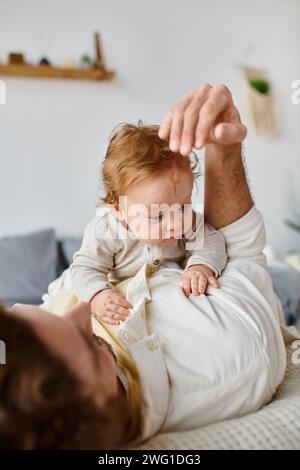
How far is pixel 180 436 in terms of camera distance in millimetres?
480

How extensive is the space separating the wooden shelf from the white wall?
4 cm

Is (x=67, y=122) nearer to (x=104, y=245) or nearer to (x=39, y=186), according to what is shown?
(x=39, y=186)

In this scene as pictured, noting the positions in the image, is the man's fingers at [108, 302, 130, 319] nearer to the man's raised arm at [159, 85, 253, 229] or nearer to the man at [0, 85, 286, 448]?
the man at [0, 85, 286, 448]

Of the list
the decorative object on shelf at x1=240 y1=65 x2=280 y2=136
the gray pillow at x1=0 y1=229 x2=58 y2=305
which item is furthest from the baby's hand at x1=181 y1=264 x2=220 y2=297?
the decorative object on shelf at x1=240 y1=65 x2=280 y2=136

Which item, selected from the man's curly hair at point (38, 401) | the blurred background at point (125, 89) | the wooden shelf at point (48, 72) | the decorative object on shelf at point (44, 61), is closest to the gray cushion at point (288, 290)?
the blurred background at point (125, 89)

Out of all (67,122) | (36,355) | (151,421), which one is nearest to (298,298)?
(67,122)

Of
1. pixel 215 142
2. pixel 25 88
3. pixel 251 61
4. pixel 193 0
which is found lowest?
pixel 215 142

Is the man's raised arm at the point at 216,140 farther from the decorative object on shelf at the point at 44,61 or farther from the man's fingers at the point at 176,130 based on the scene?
the decorative object on shelf at the point at 44,61

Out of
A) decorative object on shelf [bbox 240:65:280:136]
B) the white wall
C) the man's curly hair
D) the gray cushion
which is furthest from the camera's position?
decorative object on shelf [bbox 240:65:280:136]

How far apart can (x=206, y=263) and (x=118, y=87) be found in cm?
85

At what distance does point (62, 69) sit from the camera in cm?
189

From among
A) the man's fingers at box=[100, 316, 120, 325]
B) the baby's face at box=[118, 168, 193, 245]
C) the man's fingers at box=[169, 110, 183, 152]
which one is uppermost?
the man's fingers at box=[169, 110, 183, 152]

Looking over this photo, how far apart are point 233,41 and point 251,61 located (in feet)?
0.89

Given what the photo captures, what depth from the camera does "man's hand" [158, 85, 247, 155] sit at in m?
0.49
